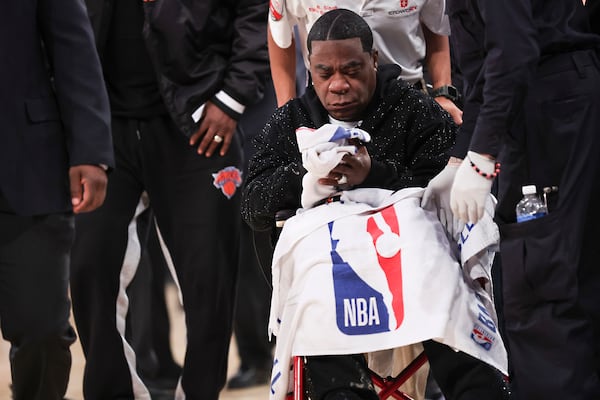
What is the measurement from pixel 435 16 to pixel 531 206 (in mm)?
1154

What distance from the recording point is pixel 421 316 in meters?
3.50

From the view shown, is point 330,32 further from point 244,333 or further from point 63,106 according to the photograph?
point 244,333

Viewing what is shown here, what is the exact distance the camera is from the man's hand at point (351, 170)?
373 centimetres

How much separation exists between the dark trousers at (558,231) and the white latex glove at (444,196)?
211 mm

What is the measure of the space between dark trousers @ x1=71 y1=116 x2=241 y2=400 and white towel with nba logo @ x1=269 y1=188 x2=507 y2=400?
130 centimetres

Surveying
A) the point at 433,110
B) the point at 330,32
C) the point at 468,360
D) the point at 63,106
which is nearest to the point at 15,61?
the point at 63,106

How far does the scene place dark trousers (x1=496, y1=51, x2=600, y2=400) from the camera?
147 inches

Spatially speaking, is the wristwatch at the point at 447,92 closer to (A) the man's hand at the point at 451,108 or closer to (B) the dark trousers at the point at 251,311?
(A) the man's hand at the point at 451,108

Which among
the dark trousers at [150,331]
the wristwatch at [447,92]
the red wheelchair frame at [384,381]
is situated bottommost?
the dark trousers at [150,331]

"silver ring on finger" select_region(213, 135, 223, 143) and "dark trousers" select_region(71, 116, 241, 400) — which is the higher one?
"silver ring on finger" select_region(213, 135, 223, 143)

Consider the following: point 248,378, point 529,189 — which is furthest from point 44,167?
point 248,378

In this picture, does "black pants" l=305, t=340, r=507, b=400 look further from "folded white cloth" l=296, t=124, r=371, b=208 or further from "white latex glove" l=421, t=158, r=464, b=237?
"folded white cloth" l=296, t=124, r=371, b=208

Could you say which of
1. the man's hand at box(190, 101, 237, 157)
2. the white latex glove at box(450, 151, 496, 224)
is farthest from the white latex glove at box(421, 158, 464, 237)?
the man's hand at box(190, 101, 237, 157)

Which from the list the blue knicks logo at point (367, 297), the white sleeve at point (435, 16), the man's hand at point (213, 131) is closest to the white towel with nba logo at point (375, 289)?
the blue knicks logo at point (367, 297)
